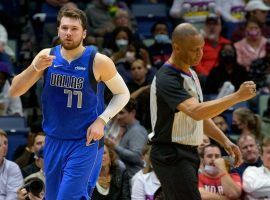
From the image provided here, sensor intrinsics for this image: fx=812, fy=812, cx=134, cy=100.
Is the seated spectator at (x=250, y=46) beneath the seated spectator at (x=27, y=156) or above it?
above

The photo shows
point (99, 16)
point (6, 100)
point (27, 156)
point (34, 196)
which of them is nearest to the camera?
point (34, 196)

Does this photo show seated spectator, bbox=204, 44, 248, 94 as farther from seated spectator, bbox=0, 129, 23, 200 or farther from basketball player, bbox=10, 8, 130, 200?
basketball player, bbox=10, 8, 130, 200

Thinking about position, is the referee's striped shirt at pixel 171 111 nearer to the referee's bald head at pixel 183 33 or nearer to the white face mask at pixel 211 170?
the referee's bald head at pixel 183 33

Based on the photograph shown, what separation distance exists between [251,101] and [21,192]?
453 cm

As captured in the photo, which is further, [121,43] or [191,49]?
[121,43]

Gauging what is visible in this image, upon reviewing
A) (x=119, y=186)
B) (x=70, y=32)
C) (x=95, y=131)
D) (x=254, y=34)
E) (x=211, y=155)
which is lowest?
(x=119, y=186)

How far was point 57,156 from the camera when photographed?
5.85 m

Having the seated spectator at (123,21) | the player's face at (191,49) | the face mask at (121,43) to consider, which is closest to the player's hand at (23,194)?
the player's face at (191,49)

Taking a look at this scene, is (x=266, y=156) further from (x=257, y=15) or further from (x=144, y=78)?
(x=257, y=15)

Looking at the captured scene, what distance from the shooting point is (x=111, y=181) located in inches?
316

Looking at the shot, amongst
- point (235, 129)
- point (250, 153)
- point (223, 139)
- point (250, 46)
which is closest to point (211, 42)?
point (250, 46)

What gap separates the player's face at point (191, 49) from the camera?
5621mm

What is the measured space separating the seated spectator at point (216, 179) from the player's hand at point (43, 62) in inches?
93.3

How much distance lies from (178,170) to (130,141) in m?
3.37
